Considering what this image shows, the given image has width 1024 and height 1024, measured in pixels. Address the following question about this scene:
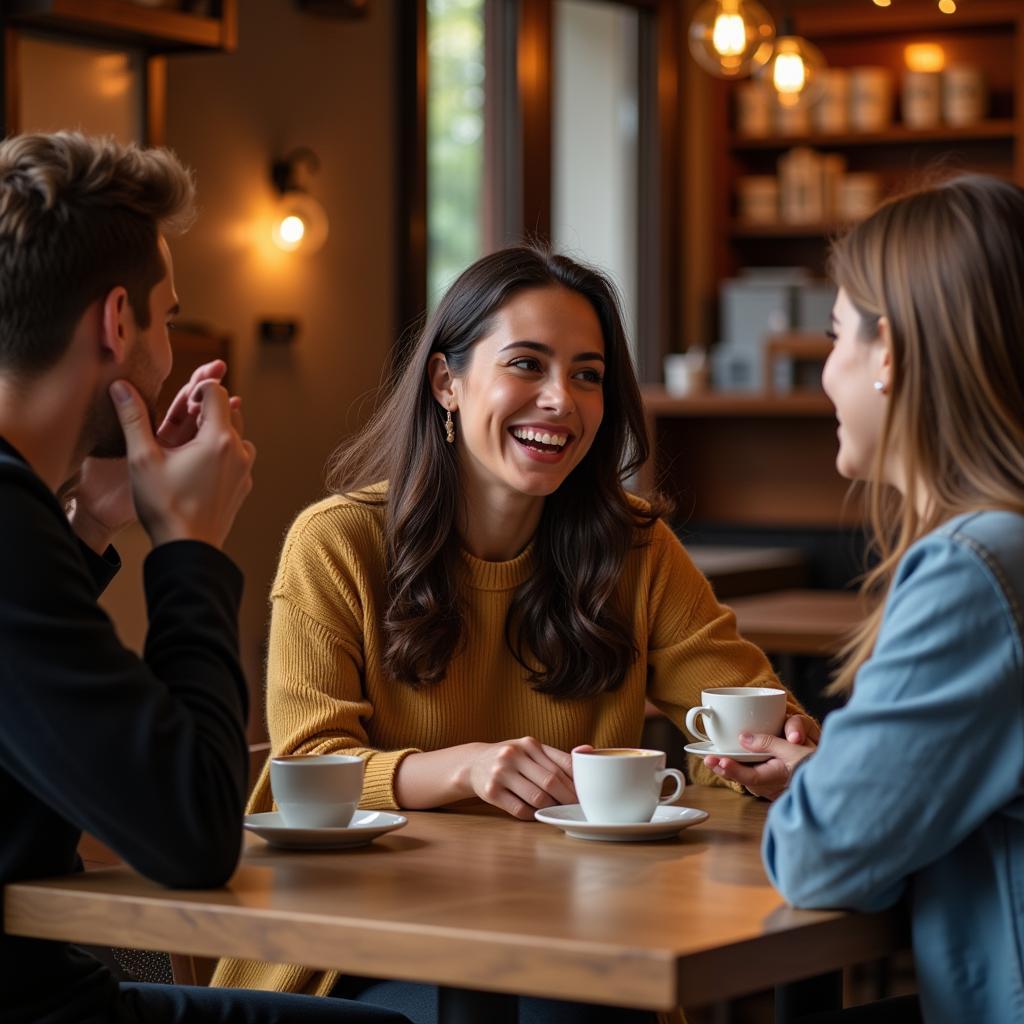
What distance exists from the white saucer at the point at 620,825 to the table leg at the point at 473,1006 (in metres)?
0.24

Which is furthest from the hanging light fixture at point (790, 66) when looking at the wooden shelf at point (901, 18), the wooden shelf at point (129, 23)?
the wooden shelf at point (901, 18)

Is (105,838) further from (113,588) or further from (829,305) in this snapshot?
(829,305)

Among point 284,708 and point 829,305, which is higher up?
point 829,305

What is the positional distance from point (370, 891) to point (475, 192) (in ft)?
16.8

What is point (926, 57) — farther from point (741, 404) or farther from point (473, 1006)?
point (473, 1006)

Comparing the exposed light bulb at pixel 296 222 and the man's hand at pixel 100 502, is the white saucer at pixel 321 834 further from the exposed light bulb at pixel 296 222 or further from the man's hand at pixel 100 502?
the exposed light bulb at pixel 296 222

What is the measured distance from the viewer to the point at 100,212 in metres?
1.49

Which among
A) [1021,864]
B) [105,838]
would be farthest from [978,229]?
[105,838]

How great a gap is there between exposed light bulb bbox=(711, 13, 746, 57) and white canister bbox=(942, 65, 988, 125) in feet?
9.75

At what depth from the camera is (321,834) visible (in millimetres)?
1592

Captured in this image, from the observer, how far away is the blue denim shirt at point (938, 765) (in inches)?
53.2

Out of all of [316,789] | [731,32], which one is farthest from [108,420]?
[731,32]

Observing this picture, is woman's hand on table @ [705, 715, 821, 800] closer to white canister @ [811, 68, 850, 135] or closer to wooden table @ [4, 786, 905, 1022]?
wooden table @ [4, 786, 905, 1022]

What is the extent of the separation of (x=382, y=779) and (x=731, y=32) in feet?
9.24
